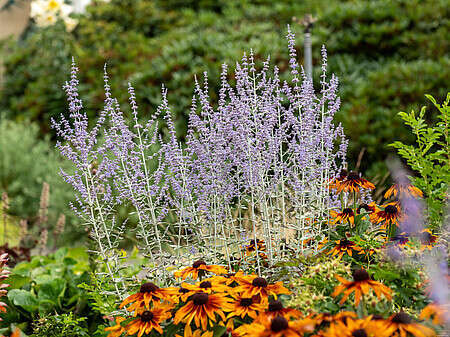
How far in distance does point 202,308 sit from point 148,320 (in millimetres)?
189

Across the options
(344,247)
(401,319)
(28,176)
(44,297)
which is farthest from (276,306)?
(28,176)

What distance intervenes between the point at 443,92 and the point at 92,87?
4214 mm

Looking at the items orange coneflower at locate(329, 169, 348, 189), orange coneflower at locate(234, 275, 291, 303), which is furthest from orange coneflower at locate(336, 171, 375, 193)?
orange coneflower at locate(234, 275, 291, 303)

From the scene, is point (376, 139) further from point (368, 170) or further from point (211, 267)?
point (211, 267)

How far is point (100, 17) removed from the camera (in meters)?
7.86

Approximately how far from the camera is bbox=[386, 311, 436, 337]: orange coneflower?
4.17 ft

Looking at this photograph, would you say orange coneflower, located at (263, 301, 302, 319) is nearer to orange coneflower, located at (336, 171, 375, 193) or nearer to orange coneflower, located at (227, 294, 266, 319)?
orange coneflower, located at (227, 294, 266, 319)

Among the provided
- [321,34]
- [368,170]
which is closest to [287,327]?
[368,170]

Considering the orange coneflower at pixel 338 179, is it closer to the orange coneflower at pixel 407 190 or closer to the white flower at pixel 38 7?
the orange coneflower at pixel 407 190

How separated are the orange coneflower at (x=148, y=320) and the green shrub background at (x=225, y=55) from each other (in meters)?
3.12

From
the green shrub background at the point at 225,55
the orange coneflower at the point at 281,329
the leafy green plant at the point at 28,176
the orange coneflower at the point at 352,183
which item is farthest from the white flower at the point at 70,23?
the orange coneflower at the point at 281,329

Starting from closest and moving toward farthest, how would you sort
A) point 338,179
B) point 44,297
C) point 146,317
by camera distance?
1. point 146,317
2. point 338,179
3. point 44,297

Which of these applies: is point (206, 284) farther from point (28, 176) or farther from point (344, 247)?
point (28, 176)

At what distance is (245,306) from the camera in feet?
5.32
